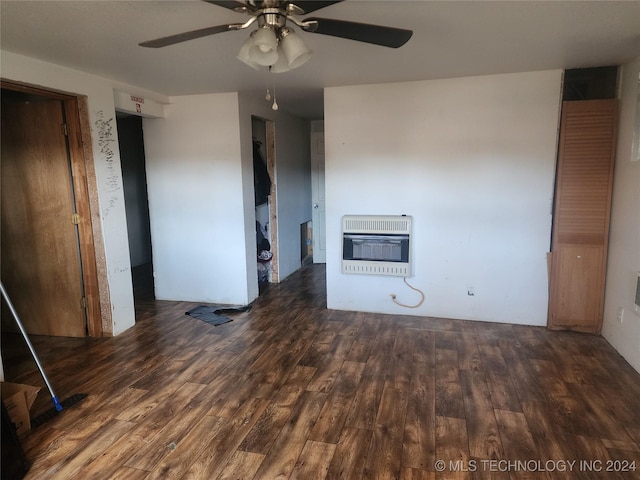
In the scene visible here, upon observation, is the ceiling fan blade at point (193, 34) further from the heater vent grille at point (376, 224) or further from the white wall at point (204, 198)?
the heater vent grille at point (376, 224)

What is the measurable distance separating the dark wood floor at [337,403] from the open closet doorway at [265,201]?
151 cm

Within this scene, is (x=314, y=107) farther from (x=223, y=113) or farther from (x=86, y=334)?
(x=86, y=334)

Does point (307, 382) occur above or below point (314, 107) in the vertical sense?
below

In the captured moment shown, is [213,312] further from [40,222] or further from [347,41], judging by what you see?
[347,41]

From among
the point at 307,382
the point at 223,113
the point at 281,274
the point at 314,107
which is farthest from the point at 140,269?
the point at 307,382

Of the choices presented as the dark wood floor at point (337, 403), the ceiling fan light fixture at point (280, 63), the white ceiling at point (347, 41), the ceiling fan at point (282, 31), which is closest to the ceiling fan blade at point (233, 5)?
the ceiling fan at point (282, 31)

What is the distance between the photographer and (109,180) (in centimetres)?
345

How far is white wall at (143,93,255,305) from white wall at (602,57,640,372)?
337cm

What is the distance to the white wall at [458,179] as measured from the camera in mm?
3416

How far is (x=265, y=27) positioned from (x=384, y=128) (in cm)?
228

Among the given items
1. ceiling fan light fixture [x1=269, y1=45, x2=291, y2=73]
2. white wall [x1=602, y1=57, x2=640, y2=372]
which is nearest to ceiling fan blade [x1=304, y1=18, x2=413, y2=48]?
ceiling fan light fixture [x1=269, y1=45, x2=291, y2=73]

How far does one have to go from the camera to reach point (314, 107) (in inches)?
194

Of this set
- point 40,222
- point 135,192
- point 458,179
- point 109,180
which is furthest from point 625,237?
point 135,192

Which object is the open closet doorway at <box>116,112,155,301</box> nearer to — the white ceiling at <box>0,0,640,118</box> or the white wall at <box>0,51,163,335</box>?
the white wall at <box>0,51,163,335</box>
